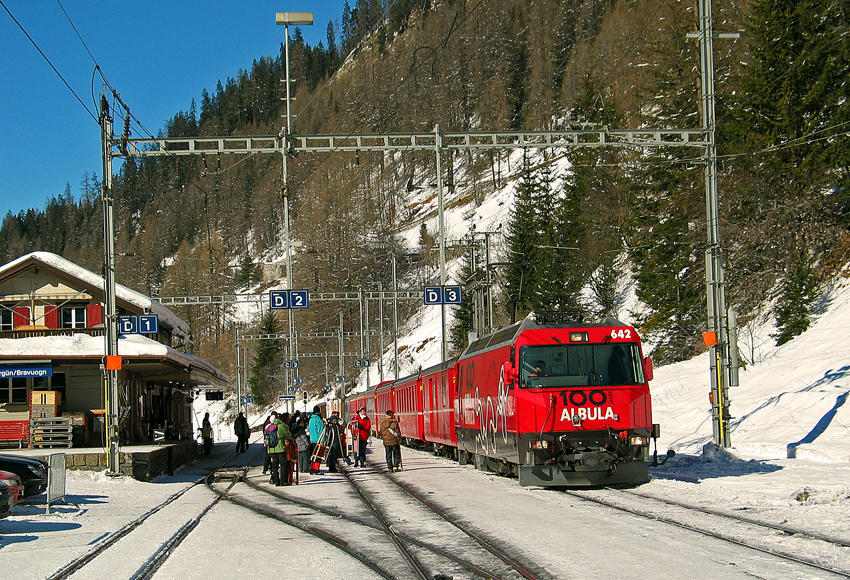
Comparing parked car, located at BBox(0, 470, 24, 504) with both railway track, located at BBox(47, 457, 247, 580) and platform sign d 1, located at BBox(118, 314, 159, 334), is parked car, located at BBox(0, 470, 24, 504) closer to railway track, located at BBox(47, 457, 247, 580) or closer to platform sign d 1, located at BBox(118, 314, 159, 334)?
railway track, located at BBox(47, 457, 247, 580)

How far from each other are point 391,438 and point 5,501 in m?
11.6

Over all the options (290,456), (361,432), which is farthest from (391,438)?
(290,456)

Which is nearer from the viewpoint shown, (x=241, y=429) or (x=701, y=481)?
(x=701, y=481)

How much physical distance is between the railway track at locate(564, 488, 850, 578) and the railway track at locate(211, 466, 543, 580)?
2487 mm

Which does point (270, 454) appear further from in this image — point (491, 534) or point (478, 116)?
point (478, 116)

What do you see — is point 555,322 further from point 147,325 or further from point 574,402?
point 147,325

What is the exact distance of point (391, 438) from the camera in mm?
22297

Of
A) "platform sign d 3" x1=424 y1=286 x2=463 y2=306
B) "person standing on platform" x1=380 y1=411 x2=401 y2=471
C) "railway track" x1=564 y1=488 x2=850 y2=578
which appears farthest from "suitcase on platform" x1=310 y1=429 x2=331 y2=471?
"railway track" x1=564 y1=488 x2=850 y2=578

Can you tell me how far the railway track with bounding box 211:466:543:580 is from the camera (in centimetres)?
836

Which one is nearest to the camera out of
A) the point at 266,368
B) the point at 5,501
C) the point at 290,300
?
the point at 5,501

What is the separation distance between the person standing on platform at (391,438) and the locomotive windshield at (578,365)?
705cm

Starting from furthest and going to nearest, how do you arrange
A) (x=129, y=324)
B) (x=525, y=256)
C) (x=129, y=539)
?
(x=525, y=256), (x=129, y=324), (x=129, y=539)

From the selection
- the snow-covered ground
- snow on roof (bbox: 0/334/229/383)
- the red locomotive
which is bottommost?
the snow-covered ground

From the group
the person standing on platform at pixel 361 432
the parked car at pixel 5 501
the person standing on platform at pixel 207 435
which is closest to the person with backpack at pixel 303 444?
the person standing on platform at pixel 361 432
